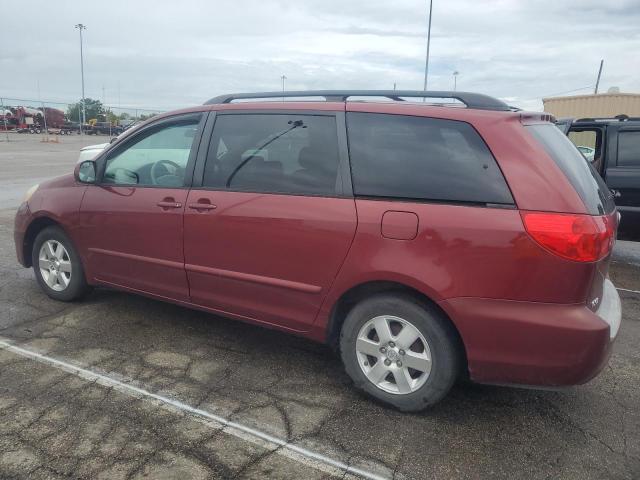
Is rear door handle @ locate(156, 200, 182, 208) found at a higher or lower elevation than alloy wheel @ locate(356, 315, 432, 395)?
higher

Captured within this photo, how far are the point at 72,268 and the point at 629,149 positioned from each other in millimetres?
5918

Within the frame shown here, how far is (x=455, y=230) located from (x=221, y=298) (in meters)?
1.64

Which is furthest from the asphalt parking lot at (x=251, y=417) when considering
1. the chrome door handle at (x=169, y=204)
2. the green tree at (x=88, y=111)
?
the green tree at (x=88, y=111)

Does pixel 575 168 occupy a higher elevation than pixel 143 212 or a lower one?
higher

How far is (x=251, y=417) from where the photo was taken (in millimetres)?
2904

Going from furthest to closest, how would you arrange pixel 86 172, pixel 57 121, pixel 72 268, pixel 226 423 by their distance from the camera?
pixel 57 121 → pixel 72 268 → pixel 86 172 → pixel 226 423

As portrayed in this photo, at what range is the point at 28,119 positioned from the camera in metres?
44.9

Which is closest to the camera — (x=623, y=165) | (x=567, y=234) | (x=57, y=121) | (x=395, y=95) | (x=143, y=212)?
(x=567, y=234)

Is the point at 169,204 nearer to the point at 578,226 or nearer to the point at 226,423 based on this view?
the point at 226,423

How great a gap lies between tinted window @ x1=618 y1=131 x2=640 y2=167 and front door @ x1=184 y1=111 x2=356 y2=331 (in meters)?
4.50

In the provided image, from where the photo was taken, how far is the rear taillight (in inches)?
100

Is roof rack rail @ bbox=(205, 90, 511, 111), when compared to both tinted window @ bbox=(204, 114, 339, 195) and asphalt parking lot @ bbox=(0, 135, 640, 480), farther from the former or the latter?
asphalt parking lot @ bbox=(0, 135, 640, 480)

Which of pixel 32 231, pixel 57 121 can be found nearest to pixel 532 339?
pixel 32 231

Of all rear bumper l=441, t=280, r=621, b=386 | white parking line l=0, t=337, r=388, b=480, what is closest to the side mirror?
white parking line l=0, t=337, r=388, b=480
